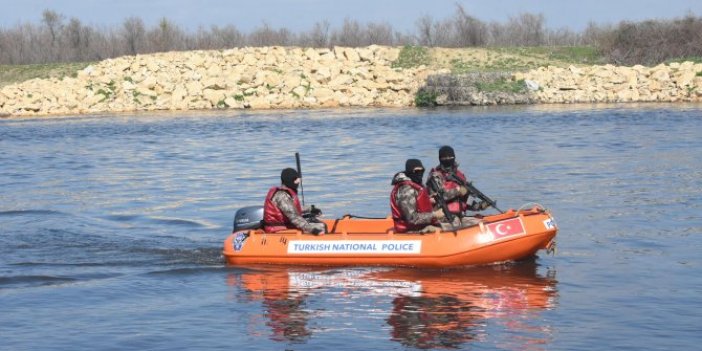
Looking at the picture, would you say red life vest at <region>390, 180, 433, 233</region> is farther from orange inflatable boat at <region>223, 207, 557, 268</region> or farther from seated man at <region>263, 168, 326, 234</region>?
seated man at <region>263, 168, 326, 234</region>

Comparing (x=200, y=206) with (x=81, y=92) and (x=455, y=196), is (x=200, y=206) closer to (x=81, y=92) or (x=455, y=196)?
(x=455, y=196)

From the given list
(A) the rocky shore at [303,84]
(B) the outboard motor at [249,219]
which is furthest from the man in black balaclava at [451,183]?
(A) the rocky shore at [303,84]

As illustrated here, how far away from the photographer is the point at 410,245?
1405 centimetres

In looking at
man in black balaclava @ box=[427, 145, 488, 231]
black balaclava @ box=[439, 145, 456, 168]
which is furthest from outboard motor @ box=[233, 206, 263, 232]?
black balaclava @ box=[439, 145, 456, 168]

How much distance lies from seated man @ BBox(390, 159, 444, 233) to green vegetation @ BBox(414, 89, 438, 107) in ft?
106

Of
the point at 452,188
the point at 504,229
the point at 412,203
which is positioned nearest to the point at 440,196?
the point at 452,188

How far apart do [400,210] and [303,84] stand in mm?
35293

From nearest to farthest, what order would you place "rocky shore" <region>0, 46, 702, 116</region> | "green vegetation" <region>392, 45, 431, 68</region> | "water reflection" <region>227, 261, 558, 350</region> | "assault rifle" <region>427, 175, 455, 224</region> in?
"water reflection" <region>227, 261, 558, 350</region>, "assault rifle" <region>427, 175, 455, 224</region>, "rocky shore" <region>0, 46, 702, 116</region>, "green vegetation" <region>392, 45, 431, 68</region>

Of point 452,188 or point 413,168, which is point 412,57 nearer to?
point 452,188

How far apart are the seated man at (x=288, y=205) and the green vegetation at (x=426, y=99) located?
32009 millimetres

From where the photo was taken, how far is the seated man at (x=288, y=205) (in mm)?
14414

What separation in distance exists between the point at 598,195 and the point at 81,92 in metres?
34.7

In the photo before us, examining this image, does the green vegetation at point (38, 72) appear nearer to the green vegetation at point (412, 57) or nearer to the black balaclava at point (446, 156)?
the green vegetation at point (412, 57)

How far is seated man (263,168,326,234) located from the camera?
14.4 meters
